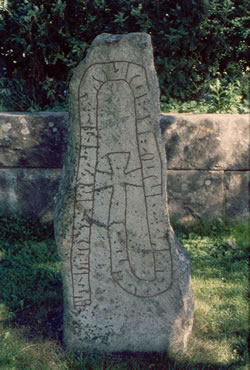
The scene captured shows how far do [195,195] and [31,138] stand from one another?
5.45ft

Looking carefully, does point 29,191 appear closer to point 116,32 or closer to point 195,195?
point 195,195

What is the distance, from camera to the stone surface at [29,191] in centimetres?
400

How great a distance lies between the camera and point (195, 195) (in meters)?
4.09

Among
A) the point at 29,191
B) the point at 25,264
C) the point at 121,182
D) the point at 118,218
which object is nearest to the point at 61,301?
the point at 25,264

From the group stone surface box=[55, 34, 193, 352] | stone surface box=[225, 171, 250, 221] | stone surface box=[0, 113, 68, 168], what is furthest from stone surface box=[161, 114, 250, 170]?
stone surface box=[55, 34, 193, 352]

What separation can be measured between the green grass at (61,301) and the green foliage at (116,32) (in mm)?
1523

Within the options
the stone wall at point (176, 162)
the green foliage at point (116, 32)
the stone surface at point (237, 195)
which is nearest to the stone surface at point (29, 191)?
the stone wall at point (176, 162)

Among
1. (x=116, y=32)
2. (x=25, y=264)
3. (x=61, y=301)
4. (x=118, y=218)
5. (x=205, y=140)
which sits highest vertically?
(x=116, y=32)

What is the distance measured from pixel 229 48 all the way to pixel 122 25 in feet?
4.05

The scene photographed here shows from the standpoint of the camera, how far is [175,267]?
2398 millimetres

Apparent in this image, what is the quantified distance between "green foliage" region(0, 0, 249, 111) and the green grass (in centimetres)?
152

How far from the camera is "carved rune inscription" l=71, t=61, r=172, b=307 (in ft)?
7.22

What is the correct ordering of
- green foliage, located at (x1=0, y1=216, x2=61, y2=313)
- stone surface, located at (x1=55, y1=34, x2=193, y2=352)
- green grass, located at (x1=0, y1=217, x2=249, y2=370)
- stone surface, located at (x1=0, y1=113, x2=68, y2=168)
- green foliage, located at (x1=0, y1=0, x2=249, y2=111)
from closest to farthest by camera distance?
stone surface, located at (x1=55, y1=34, x2=193, y2=352), green grass, located at (x1=0, y1=217, x2=249, y2=370), green foliage, located at (x1=0, y1=216, x2=61, y2=313), stone surface, located at (x1=0, y1=113, x2=68, y2=168), green foliage, located at (x1=0, y1=0, x2=249, y2=111)

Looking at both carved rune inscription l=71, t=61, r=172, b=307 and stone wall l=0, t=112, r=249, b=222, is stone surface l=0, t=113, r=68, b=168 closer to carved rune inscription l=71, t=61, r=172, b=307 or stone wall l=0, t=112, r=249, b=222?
stone wall l=0, t=112, r=249, b=222
